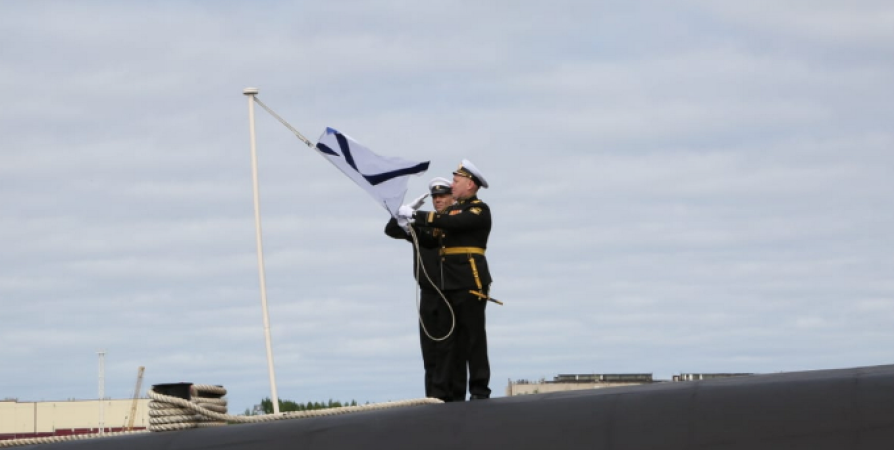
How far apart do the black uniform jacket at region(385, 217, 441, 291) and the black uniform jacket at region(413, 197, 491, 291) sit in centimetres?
20

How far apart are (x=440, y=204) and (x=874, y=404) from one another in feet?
22.6

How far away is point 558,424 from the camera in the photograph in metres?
9.63

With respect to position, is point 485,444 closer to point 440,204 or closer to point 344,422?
point 344,422

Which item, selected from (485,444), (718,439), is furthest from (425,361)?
(718,439)

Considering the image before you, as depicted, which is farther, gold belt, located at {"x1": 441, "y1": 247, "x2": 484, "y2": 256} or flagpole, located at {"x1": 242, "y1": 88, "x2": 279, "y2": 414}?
flagpole, located at {"x1": 242, "y1": 88, "x2": 279, "y2": 414}

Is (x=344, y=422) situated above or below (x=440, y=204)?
below

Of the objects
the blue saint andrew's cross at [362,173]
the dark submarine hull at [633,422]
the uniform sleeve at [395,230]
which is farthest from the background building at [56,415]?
the dark submarine hull at [633,422]

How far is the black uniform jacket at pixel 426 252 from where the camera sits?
44.0 ft

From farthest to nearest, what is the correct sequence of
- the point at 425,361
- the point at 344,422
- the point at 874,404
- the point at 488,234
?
the point at 425,361
the point at 488,234
the point at 344,422
the point at 874,404

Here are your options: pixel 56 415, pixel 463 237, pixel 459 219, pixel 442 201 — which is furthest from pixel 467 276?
pixel 56 415

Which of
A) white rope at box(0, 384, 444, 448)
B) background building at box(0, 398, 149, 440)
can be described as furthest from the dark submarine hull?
background building at box(0, 398, 149, 440)

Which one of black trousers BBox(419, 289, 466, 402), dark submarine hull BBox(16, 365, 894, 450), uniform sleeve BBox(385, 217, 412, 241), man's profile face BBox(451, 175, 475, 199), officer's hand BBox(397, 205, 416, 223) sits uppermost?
Answer: man's profile face BBox(451, 175, 475, 199)

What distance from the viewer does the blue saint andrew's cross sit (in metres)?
13.4

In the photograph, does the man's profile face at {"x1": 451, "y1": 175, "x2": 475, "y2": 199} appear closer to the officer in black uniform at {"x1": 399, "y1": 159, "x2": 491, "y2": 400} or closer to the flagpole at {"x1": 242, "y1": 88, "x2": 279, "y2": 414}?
the officer in black uniform at {"x1": 399, "y1": 159, "x2": 491, "y2": 400}
